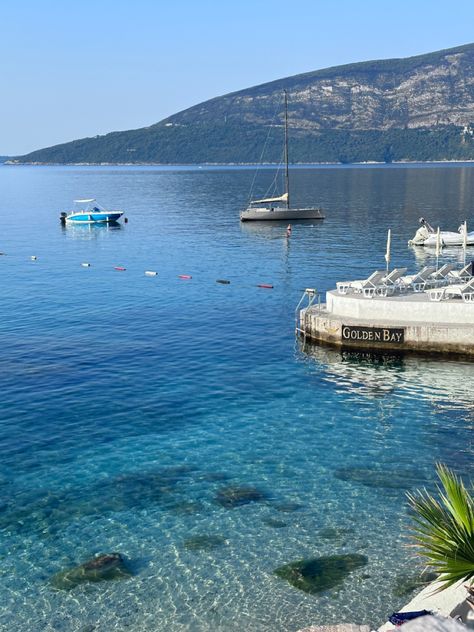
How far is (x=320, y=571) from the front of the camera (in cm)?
2088

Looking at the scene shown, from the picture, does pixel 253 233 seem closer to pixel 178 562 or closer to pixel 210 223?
pixel 210 223

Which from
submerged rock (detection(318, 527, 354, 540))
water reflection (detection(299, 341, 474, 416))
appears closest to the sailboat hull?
water reflection (detection(299, 341, 474, 416))

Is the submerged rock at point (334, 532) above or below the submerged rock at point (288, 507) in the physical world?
below

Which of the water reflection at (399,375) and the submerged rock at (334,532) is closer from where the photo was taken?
the submerged rock at (334,532)

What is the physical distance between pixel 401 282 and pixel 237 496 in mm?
26531

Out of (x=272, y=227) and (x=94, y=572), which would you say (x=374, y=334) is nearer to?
(x=94, y=572)

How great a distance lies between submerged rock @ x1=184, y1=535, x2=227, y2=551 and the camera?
22344mm

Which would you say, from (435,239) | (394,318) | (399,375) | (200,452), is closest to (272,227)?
(435,239)

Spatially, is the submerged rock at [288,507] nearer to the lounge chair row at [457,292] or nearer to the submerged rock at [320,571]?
the submerged rock at [320,571]

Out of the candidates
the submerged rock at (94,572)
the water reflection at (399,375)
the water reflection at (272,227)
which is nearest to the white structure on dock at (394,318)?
the water reflection at (399,375)

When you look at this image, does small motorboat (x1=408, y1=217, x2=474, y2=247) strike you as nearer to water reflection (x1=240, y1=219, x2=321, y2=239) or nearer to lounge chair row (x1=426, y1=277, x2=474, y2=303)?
water reflection (x1=240, y1=219, x2=321, y2=239)

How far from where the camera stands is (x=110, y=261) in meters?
83.9

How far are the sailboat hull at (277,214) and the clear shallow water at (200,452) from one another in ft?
185

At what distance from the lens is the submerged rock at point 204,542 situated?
2234cm
